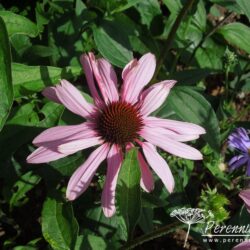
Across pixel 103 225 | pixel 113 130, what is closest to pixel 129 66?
pixel 113 130

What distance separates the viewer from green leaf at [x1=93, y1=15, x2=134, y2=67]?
4.01 feet

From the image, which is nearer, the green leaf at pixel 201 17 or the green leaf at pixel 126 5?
the green leaf at pixel 126 5

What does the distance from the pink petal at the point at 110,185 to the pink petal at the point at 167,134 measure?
10cm

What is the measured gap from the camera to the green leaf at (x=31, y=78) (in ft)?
3.28

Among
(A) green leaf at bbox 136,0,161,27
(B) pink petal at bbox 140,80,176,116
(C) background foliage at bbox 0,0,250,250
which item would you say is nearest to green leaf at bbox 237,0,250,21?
(C) background foliage at bbox 0,0,250,250

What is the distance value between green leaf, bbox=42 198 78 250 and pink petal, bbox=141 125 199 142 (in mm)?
262

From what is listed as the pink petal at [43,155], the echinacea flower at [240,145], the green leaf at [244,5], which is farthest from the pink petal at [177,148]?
the echinacea flower at [240,145]

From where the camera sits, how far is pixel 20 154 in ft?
4.23

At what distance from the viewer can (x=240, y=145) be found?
1.44 metres

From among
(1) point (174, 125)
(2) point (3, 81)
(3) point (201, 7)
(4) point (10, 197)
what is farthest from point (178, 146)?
(3) point (201, 7)

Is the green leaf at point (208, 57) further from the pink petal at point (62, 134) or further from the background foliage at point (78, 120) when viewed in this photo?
the pink petal at point (62, 134)

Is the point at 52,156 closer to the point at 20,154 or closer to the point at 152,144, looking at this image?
the point at 152,144

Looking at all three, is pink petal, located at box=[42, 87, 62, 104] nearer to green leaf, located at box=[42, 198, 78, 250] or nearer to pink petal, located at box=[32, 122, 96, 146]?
pink petal, located at box=[32, 122, 96, 146]

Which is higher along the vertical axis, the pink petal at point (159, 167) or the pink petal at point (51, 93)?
the pink petal at point (51, 93)
